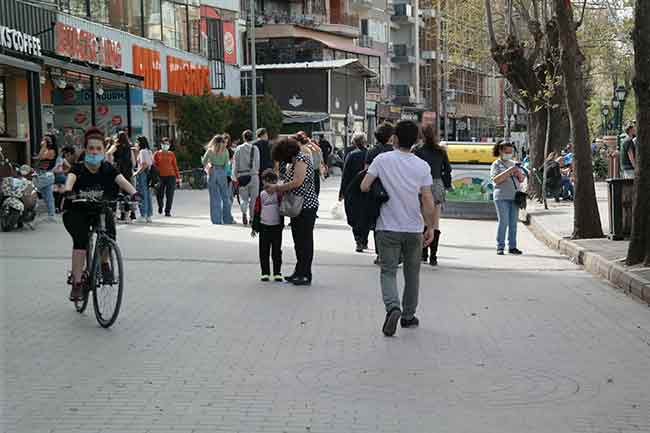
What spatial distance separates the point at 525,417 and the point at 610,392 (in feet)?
3.19

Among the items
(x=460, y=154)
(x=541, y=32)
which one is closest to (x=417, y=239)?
(x=460, y=154)

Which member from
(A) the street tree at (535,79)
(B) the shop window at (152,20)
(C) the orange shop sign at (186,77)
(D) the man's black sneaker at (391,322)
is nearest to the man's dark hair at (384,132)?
(D) the man's black sneaker at (391,322)

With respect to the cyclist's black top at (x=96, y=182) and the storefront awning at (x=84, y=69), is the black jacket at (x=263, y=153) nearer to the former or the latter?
the storefront awning at (x=84, y=69)

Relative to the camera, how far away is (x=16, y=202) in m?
18.5

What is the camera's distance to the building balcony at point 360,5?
79.2 metres

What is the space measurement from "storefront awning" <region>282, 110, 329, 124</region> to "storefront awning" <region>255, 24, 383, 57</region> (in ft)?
27.2

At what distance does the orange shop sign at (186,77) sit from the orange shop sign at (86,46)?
6.45 metres

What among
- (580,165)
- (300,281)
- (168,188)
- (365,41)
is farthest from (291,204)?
(365,41)

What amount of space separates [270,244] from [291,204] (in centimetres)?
63

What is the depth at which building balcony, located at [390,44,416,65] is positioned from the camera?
293 feet

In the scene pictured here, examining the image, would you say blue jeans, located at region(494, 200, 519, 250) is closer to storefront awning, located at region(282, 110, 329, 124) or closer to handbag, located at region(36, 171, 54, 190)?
handbag, located at region(36, 171, 54, 190)

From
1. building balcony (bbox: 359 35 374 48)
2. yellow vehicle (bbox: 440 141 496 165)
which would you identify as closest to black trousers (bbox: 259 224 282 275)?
yellow vehicle (bbox: 440 141 496 165)

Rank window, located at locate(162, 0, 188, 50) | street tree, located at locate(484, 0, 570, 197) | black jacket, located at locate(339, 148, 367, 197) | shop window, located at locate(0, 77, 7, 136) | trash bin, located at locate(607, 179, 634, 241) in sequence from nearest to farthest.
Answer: black jacket, located at locate(339, 148, 367, 197), trash bin, located at locate(607, 179, 634, 241), shop window, located at locate(0, 77, 7, 136), street tree, located at locate(484, 0, 570, 197), window, located at locate(162, 0, 188, 50)

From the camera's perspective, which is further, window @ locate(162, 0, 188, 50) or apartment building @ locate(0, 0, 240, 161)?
window @ locate(162, 0, 188, 50)
